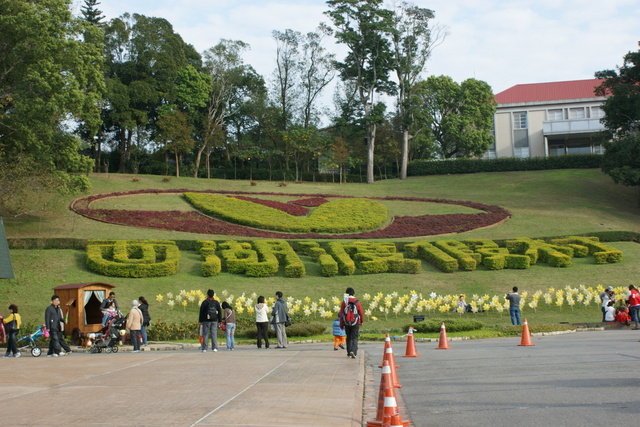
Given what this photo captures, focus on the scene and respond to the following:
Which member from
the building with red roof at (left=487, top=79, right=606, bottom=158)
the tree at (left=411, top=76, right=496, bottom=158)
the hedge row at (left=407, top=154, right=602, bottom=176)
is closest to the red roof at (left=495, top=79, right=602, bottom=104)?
the building with red roof at (left=487, top=79, right=606, bottom=158)

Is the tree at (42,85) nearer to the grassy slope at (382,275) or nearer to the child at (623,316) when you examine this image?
the grassy slope at (382,275)

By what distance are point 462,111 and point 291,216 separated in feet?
121

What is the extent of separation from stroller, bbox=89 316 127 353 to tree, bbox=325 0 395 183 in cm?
4272

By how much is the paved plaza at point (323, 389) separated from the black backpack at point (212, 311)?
89.4 inches

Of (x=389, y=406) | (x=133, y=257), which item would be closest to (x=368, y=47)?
(x=133, y=257)

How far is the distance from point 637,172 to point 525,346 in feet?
104

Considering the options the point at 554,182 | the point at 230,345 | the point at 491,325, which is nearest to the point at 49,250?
the point at 230,345

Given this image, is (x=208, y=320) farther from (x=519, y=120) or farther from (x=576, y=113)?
(x=576, y=113)

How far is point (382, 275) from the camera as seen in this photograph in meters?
26.9

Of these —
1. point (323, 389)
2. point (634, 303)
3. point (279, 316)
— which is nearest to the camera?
point (323, 389)

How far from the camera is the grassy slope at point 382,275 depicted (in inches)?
924

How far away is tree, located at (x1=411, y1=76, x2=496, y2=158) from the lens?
217 feet

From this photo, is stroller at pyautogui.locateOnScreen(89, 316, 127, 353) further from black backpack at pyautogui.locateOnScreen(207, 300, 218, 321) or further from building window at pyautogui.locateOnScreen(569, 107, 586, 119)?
building window at pyautogui.locateOnScreen(569, 107, 586, 119)

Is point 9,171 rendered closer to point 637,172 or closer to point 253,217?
point 253,217
